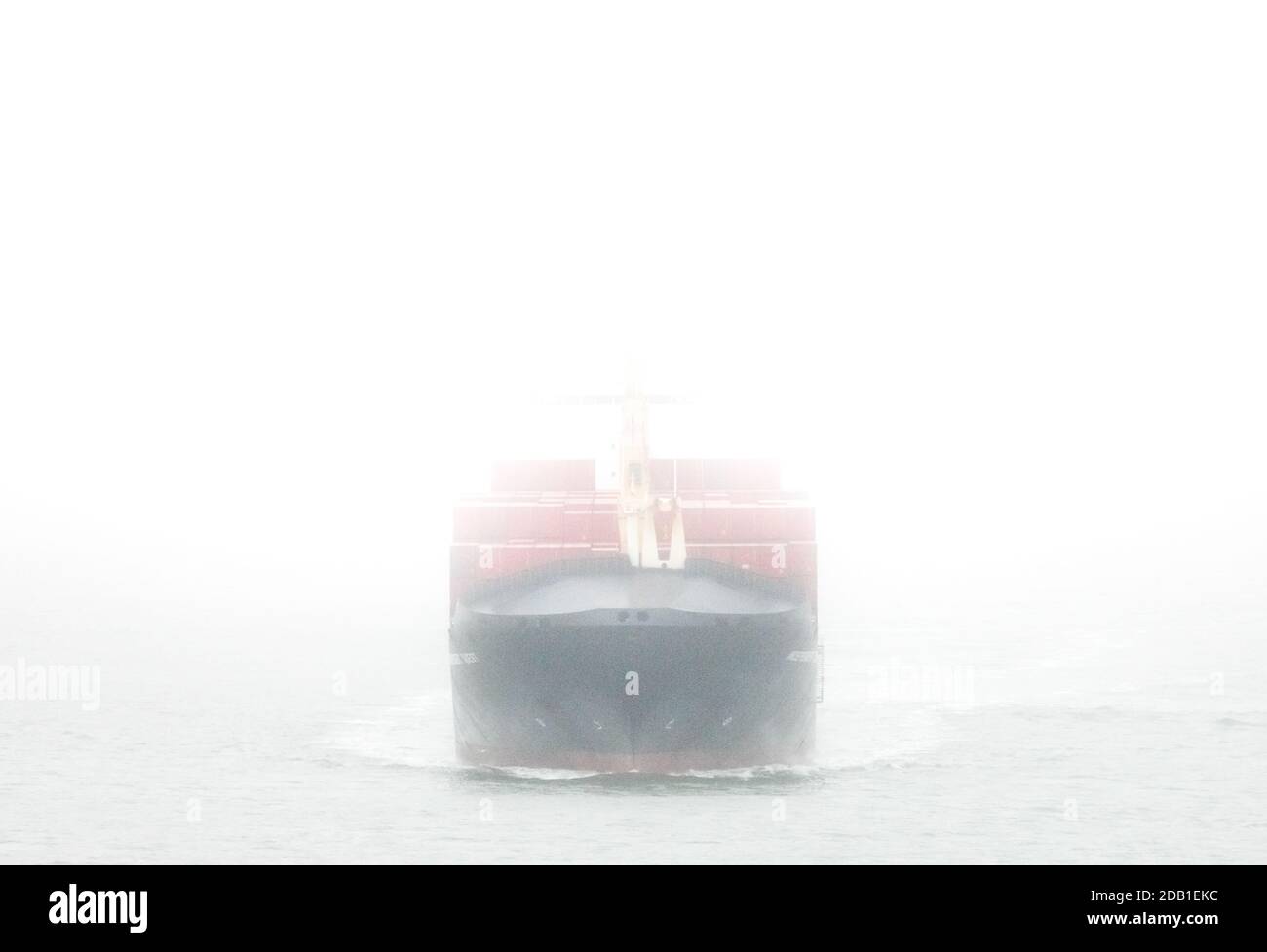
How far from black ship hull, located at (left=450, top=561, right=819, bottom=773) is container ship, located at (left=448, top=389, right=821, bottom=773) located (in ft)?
0.13

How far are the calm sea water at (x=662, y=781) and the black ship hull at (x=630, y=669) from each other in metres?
0.74

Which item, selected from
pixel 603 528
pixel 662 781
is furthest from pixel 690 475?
pixel 662 781

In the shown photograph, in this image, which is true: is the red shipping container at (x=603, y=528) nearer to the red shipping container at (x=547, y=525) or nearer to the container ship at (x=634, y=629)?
the container ship at (x=634, y=629)

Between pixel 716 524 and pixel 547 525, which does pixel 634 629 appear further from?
pixel 547 525

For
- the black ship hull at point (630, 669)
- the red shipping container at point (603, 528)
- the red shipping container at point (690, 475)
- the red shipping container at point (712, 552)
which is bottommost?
the black ship hull at point (630, 669)

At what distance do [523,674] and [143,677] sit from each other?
31.7 m

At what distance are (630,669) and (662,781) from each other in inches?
108

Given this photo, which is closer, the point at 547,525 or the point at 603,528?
the point at 603,528

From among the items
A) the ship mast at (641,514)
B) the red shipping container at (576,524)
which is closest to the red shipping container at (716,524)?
the ship mast at (641,514)

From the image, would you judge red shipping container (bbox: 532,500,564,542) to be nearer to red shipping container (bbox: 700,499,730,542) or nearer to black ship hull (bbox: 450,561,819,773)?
black ship hull (bbox: 450,561,819,773)

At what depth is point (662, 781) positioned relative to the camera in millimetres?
47938

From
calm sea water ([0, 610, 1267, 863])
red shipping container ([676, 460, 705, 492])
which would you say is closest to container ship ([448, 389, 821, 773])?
calm sea water ([0, 610, 1267, 863])

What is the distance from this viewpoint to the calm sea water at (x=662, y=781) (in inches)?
1656

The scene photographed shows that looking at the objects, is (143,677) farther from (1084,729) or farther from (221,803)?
(1084,729)
